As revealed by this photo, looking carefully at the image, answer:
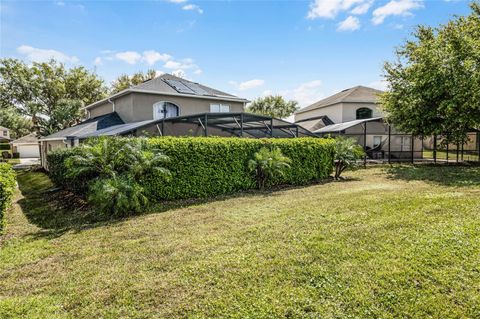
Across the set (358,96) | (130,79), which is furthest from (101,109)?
(358,96)

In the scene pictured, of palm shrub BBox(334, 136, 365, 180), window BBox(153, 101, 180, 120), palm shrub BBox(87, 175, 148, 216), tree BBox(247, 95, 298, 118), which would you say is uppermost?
tree BBox(247, 95, 298, 118)

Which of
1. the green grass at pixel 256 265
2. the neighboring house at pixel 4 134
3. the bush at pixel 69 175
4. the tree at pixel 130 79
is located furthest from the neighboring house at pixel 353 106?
the neighboring house at pixel 4 134

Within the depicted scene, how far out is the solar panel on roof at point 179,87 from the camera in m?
19.9

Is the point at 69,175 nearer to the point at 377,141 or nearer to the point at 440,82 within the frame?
the point at 440,82

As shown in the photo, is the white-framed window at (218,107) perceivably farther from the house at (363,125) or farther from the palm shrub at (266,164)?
the palm shrub at (266,164)

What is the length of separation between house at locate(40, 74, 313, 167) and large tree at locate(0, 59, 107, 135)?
18.9 ft

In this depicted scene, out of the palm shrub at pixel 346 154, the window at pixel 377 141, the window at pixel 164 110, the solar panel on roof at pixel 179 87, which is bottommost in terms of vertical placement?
the palm shrub at pixel 346 154

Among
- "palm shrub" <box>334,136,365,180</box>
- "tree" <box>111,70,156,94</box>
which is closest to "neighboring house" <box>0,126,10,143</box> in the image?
"tree" <box>111,70,156,94</box>

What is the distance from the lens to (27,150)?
45281mm

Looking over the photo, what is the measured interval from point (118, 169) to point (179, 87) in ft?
44.4

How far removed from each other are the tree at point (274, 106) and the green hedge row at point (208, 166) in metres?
43.7

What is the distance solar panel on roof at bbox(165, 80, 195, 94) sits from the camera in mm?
19933

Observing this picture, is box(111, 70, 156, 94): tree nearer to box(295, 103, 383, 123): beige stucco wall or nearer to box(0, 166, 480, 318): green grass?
box(295, 103, 383, 123): beige stucco wall

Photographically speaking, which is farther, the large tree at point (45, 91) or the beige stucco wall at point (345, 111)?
the beige stucco wall at point (345, 111)
